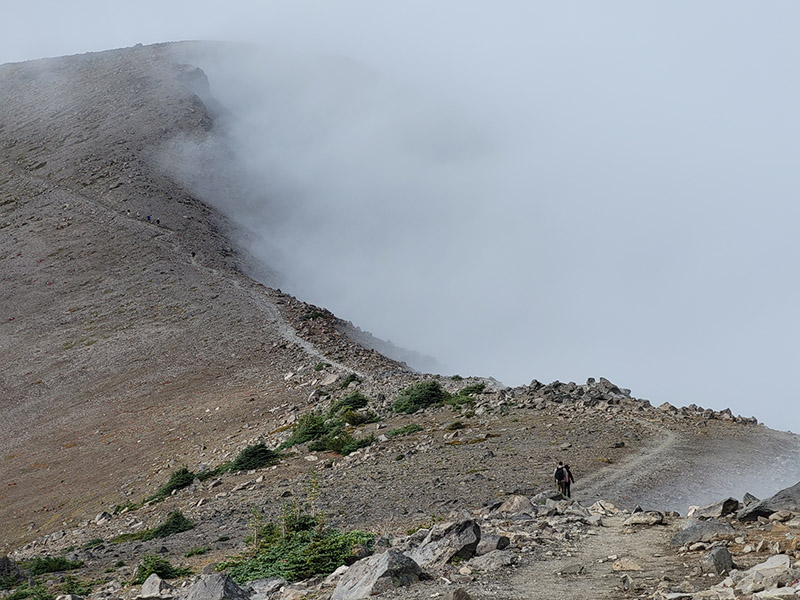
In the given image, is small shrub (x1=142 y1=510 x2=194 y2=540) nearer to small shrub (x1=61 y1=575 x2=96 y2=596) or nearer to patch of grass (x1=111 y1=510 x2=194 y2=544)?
patch of grass (x1=111 y1=510 x2=194 y2=544)

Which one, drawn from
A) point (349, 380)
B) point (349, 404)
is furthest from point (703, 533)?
point (349, 380)

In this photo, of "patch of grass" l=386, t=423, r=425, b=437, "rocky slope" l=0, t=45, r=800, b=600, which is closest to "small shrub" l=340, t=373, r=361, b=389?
"rocky slope" l=0, t=45, r=800, b=600

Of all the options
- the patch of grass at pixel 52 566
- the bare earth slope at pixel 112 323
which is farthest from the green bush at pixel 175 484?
the patch of grass at pixel 52 566

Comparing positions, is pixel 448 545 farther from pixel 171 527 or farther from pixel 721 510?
pixel 171 527

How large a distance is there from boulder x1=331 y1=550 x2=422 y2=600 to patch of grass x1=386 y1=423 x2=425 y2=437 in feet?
55.3

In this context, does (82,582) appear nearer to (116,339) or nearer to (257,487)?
(257,487)

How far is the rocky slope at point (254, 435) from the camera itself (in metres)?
14.0

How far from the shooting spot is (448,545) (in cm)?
1132

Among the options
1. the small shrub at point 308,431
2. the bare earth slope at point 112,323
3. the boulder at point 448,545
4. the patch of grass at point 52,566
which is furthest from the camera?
the bare earth slope at point 112,323

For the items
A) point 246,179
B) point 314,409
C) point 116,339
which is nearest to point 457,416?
point 314,409

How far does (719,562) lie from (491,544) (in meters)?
3.10

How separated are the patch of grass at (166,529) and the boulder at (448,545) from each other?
11053 millimetres

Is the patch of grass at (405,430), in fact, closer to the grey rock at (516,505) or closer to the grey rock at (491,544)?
the grey rock at (516,505)

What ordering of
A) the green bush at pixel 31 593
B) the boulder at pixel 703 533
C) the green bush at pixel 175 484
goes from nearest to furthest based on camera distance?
the boulder at pixel 703 533, the green bush at pixel 31 593, the green bush at pixel 175 484
